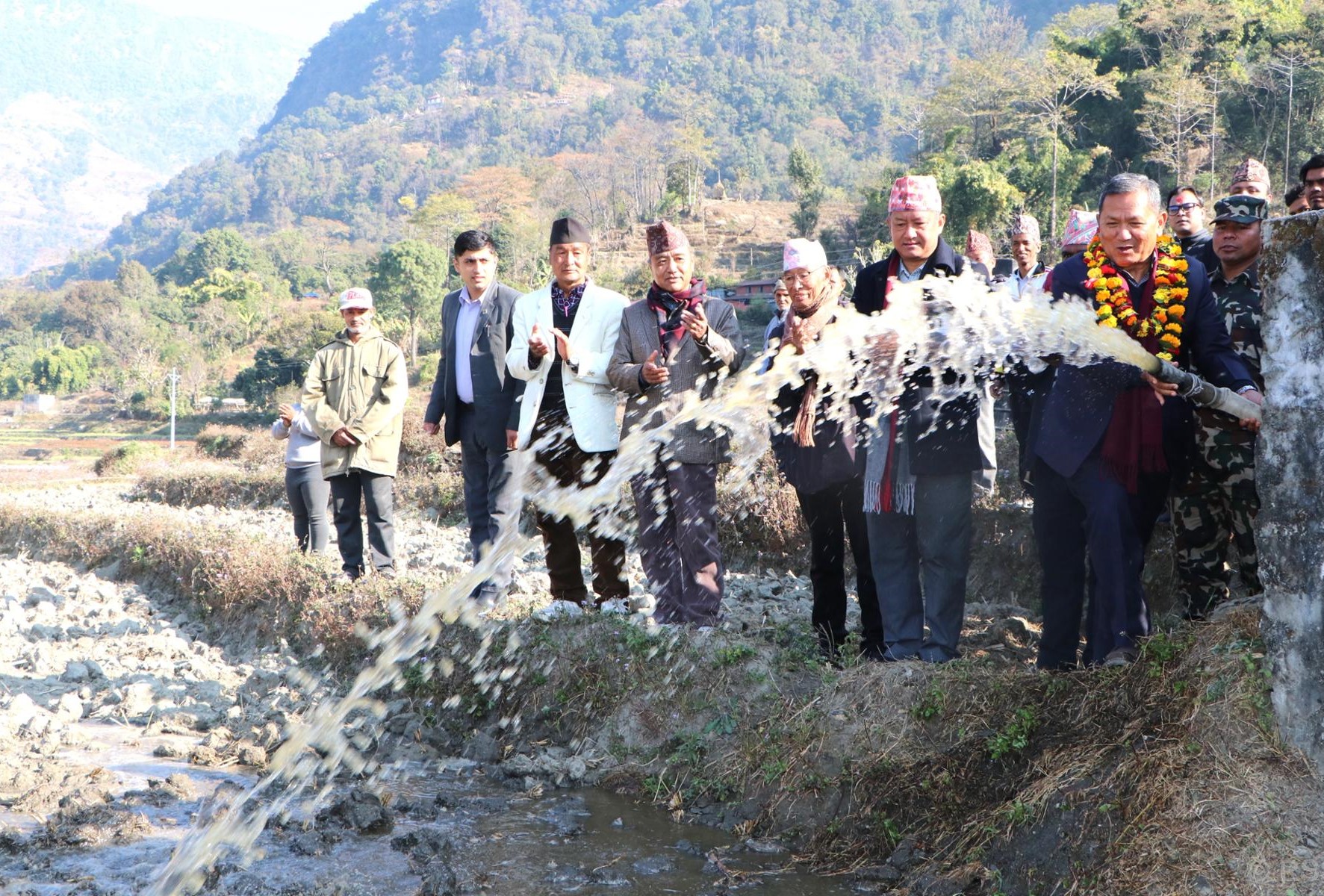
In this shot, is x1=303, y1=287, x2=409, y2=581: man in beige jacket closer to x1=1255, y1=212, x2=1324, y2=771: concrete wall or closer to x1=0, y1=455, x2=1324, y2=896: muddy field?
x1=0, y1=455, x2=1324, y2=896: muddy field

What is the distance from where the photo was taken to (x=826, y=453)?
16.5 feet

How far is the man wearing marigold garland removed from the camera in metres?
4.06

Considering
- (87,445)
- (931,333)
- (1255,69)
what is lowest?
(87,445)

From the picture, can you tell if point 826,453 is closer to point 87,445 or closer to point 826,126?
point 87,445

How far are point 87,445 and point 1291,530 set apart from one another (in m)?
41.6

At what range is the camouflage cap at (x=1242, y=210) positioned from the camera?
468 cm

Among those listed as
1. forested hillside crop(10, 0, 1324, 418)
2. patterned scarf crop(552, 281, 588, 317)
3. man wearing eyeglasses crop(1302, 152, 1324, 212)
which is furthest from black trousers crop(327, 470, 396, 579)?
forested hillside crop(10, 0, 1324, 418)

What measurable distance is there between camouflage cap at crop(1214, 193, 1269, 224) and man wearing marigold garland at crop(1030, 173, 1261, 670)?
67 cm

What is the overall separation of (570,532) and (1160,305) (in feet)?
10.2

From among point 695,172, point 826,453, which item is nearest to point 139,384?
point 695,172

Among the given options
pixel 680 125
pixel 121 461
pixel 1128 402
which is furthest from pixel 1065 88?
pixel 680 125

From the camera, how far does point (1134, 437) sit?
4.05m

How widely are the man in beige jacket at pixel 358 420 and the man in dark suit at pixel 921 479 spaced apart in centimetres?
336

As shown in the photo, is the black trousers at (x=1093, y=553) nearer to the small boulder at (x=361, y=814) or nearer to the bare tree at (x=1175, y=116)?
the small boulder at (x=361, y=814)
